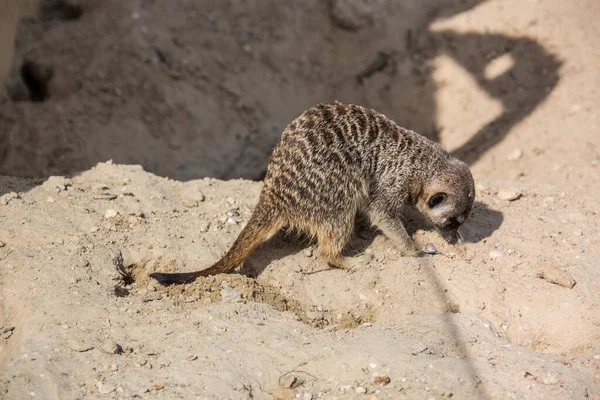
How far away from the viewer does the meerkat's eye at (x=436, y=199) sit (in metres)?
A: 3.96

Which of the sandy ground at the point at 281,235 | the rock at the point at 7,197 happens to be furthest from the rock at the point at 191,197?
the rock at the point at 7,197

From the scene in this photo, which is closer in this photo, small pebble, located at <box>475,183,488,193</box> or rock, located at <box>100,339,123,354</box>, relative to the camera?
rock, located at <box>100,339,123,354</box>

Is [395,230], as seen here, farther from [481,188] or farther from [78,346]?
[78,346]

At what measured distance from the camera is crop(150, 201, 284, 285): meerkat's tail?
11.2 feet

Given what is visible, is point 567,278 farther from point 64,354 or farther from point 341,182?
point 64,354

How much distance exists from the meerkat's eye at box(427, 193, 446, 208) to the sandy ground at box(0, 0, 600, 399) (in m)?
0.27

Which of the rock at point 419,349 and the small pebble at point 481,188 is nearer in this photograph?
the rock at point 419,349

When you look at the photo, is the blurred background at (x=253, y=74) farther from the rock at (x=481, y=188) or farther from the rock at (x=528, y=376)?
the rock at (x=528, y=376)

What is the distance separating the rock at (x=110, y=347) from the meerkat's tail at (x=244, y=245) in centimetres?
48

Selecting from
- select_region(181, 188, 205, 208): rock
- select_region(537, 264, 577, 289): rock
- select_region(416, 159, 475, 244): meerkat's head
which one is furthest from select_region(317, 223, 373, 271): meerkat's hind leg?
select_region(537, 264, 577, 289): rock

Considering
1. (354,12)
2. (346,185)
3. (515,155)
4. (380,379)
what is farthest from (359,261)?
(354,12)

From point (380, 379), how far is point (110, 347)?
1.24m

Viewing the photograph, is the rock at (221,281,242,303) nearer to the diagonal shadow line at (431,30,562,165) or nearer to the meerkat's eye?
the meerkat's eye

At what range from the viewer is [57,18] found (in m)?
6.34
